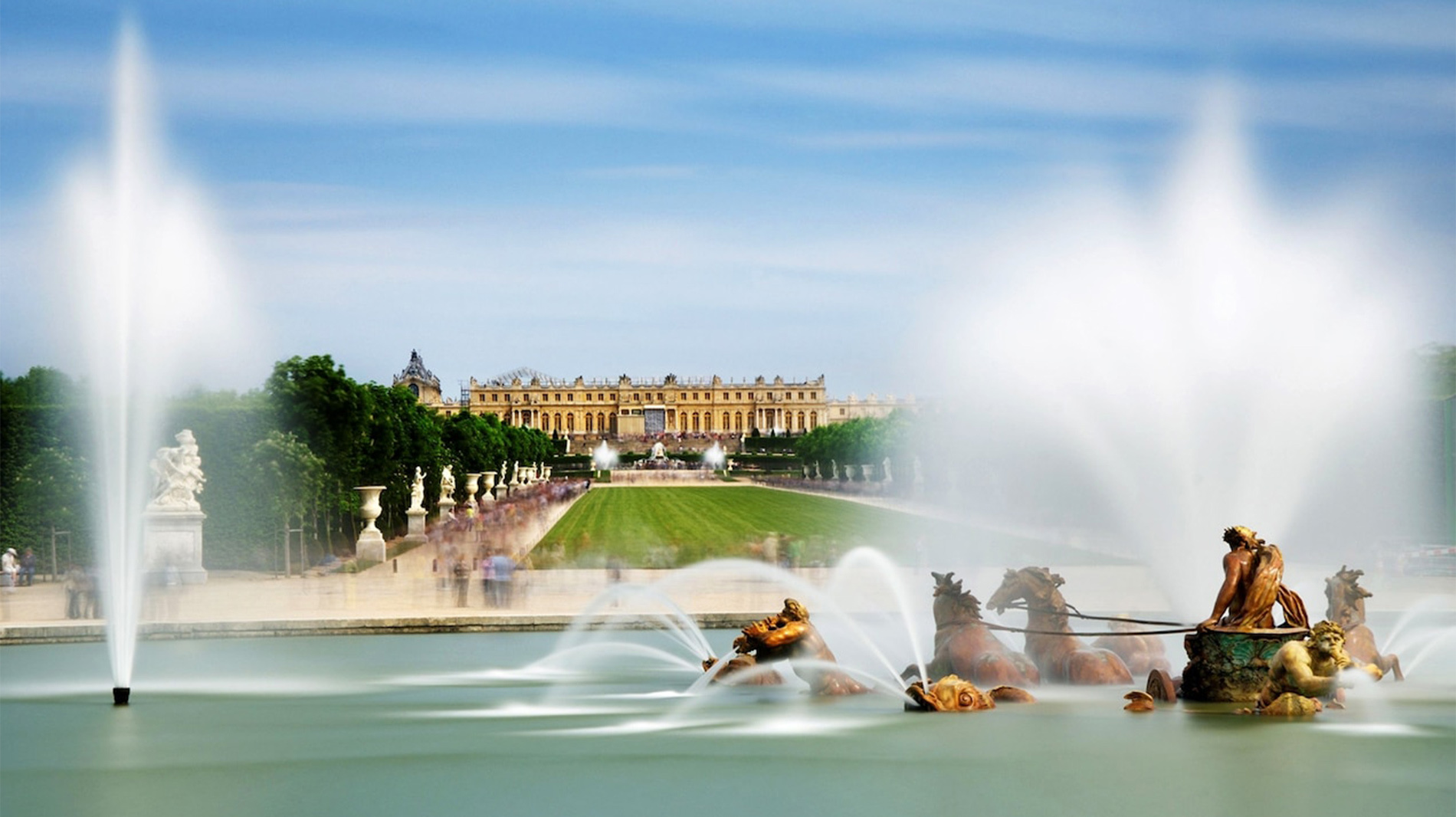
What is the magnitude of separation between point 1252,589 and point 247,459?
21240 millimetres

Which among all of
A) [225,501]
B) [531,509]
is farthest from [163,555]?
[531,509]

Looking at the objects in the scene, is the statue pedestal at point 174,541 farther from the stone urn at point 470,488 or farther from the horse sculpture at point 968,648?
the stone urn at point 470,488

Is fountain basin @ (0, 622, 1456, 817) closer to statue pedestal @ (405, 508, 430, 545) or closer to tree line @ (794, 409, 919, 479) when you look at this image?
statue pedestal @ (405, 508, 430, 545)

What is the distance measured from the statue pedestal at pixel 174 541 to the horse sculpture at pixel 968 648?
14.4 m

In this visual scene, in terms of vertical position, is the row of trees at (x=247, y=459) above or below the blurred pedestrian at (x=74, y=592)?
above

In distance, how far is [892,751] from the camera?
9984mm

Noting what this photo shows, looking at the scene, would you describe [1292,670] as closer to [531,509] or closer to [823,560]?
[823,560]

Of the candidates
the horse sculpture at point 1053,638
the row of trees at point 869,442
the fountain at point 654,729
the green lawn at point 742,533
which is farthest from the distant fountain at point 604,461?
the horse sculpture at point 1053,638

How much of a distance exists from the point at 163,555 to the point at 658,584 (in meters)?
7.27

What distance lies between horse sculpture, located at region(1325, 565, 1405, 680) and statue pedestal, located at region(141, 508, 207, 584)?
16.2 meters

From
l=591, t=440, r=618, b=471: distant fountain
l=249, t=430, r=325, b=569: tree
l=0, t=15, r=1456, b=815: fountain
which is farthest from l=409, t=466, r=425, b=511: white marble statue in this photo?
l=591, t=440, r=618, b=471: distant fountain

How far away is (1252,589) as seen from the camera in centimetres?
1069

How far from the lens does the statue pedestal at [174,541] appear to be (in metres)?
23.4

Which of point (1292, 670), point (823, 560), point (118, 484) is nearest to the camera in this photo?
point (1292, 670)
